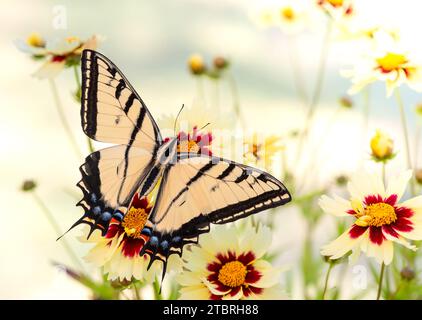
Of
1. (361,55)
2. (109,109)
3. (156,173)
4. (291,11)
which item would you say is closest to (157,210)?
(156,173)

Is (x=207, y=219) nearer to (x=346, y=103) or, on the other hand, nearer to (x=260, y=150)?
(x=260, y=150)

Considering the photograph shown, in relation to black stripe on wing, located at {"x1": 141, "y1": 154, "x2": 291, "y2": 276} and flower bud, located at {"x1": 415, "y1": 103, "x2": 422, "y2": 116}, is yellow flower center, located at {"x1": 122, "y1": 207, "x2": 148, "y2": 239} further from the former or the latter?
flower bud, located at {"x1": 415, "y1": 103, "x2": 422, "y2": 116}

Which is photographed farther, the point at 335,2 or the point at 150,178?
the point at 335,2

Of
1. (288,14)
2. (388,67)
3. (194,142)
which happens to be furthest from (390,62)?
(288,14)

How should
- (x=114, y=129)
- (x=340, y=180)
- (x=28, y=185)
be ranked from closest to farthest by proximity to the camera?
1. (x=114, y=129)
2. (x=28, y=185)
3. (x=340, y=180)

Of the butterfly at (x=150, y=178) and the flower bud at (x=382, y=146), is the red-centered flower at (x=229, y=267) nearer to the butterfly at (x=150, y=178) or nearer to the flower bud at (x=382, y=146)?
the butterfly at (x=150, y=178)

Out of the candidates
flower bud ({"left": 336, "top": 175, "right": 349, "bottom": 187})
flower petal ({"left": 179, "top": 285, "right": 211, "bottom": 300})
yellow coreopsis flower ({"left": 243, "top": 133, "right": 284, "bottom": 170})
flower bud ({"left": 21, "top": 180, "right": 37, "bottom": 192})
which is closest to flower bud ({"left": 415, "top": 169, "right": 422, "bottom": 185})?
flower bud ({"left": 336, "top": 175, "right": 349, "bottom": 187})
